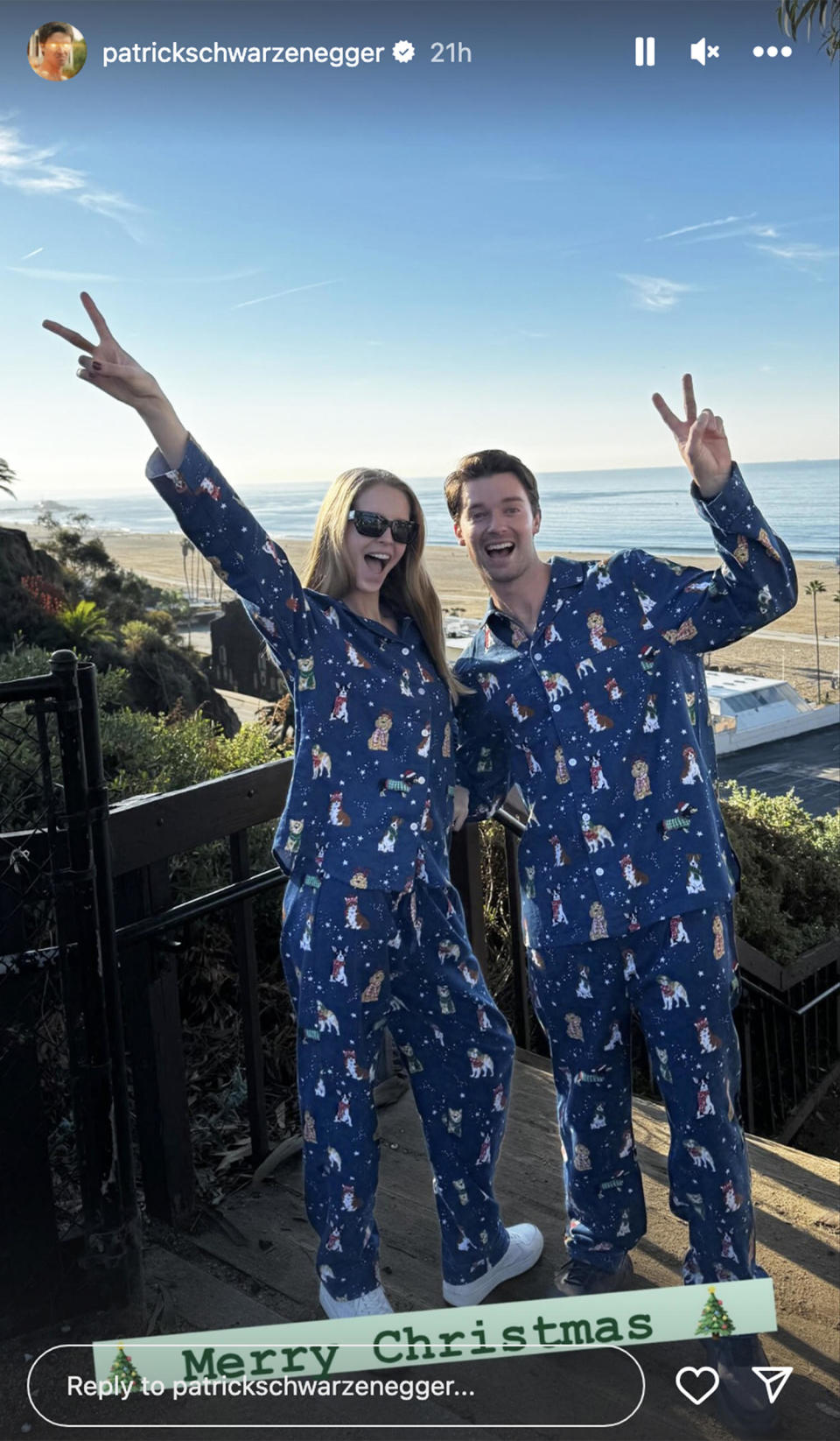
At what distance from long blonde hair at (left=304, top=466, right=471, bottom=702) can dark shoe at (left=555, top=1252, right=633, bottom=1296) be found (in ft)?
3.75

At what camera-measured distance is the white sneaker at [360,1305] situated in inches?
76.5

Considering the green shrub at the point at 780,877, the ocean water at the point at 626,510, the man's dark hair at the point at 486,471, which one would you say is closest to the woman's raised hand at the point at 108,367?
the man's dark hair at the point at 486,471

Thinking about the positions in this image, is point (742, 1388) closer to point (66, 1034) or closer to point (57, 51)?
point (66, 1034)

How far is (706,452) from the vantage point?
76.0 inches

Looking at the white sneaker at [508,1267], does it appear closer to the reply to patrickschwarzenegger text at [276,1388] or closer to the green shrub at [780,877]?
the reply to patrickschwarzenegger text at [276,1388]

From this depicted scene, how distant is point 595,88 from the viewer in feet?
19.3

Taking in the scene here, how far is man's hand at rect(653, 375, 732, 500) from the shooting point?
1918mm

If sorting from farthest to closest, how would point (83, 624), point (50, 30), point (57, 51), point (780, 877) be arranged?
point (83, 624) < point (780, 877) < point (50, 30) < point (57, 51)

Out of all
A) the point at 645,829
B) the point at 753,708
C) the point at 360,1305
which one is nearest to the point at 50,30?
the point at 645,829

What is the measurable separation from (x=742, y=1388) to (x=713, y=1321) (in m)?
0.11

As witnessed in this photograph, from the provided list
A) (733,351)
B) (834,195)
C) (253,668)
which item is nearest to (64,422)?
(733,351)

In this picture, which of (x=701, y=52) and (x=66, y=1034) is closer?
(x=66, y=1034)

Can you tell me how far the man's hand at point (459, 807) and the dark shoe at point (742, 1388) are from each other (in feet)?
3.26

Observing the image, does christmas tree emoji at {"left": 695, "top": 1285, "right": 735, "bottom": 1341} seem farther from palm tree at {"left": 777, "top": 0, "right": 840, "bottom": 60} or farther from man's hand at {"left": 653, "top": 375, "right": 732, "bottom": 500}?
palm tree at {"left": 777, "top": 0, "right": 840, "bottom": 60}
